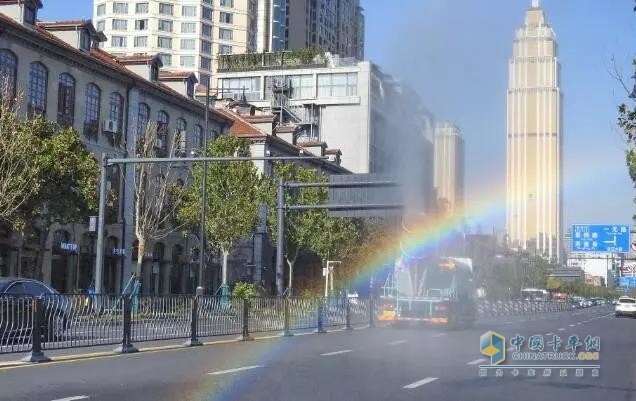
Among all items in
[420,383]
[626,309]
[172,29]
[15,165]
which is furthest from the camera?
[172,29]

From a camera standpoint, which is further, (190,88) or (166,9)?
(166,9)

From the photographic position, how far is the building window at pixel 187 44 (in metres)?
105

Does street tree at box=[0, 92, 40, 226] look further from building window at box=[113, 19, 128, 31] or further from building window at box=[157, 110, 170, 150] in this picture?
building window at box=[113, 19, 128, 31]

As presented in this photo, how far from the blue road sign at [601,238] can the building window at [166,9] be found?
2626 inches

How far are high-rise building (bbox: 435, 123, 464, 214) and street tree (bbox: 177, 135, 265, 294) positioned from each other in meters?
34.4

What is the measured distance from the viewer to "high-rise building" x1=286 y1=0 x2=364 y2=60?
12035 cm

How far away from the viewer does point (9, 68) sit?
3625cm

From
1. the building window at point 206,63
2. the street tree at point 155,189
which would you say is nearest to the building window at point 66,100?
A: the street tree at point 155,189

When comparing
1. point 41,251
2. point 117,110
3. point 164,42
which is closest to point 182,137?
point 117,110

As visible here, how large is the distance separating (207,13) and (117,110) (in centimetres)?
6343

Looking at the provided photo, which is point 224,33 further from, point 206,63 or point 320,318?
point 320,318

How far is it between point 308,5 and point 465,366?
112208 millimetres

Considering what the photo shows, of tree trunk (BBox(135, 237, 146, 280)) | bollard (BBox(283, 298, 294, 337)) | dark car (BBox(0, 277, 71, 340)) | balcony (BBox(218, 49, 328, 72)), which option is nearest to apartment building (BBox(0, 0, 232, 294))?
tree trunk (BBox(135, 237, 146, 280))

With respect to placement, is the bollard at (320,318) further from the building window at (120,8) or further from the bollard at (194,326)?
the building window at (120,8)
